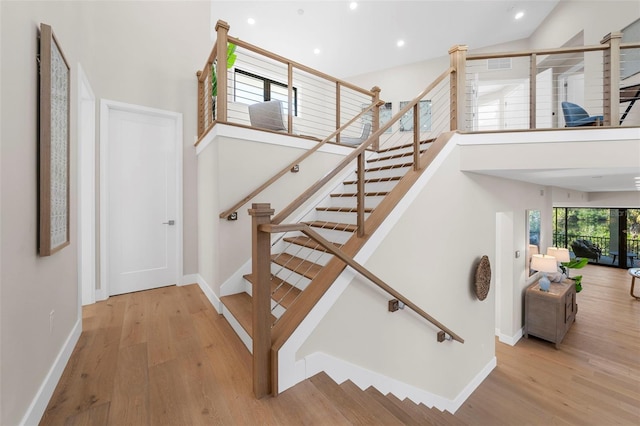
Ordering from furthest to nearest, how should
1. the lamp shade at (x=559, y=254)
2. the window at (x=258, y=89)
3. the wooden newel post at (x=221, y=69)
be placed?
1. the window at (x=258, y=89)
2. the lamp shade at (x=559, y=254)
3. the wooden newel post at (x=221, y=69)

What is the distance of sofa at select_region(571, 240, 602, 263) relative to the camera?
30.4ft

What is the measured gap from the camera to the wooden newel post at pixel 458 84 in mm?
3076

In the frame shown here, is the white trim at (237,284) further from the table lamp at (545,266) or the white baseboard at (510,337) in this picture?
the table lamp at (545,266)

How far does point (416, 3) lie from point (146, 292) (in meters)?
6.17

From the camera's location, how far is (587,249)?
9.32 m

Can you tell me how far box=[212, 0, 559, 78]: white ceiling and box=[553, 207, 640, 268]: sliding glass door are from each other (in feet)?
24.1

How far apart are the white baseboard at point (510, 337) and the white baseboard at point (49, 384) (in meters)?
5.91

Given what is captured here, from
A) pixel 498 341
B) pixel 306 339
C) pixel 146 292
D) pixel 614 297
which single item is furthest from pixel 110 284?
pixel 614 297

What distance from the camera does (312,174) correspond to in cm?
357

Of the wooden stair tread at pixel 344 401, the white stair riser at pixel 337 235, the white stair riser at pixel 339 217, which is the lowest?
the wooden stair tread at pixel 344 401

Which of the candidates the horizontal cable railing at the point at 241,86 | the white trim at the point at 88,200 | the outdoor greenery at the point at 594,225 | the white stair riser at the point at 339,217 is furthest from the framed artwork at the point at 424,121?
the outdoor greenery at the point at 594,225

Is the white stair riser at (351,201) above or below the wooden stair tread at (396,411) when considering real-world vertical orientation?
above

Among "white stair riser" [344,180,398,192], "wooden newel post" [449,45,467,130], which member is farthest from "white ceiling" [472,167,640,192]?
"white stair riser" [344,180,398,192]

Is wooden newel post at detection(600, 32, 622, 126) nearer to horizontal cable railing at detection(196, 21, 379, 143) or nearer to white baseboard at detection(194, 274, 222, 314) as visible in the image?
horizontal cable railing at detection(196, 21, 379, 143)
